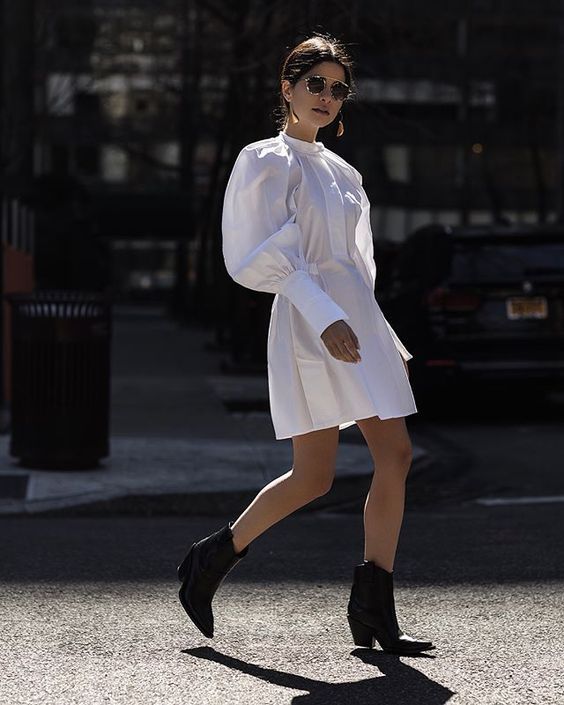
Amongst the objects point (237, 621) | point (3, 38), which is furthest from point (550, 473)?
point (3, 38)

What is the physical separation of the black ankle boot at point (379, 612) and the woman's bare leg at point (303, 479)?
0.97ft

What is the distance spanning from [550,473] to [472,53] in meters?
50.3

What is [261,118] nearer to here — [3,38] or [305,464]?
[3,38]

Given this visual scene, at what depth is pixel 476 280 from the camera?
12.7m

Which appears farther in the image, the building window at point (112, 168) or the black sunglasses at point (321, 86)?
the building window at point (112, 168)

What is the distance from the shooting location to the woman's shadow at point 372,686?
14.2 feet

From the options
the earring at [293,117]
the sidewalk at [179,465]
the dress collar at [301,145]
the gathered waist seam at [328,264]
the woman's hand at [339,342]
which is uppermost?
the earring at [293,117]

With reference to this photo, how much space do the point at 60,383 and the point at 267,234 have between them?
462 cm

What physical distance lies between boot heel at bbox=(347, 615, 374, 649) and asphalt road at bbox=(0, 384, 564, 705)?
0.09 feet

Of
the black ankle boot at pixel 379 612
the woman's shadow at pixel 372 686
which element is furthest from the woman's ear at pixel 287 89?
the woman's shadow at pixel 372 686

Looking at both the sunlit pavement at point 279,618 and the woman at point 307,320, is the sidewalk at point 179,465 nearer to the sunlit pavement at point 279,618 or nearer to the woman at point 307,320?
the sunlit pavement at point 279,618

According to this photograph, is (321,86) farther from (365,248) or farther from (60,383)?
(60,383)

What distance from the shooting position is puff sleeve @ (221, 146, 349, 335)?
4.59 meters

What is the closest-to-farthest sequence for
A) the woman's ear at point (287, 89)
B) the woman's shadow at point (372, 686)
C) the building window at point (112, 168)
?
the woman's shadow at point (372, 686) → the woman's ear at point (287, 89) → the building window at point (112, 168)
